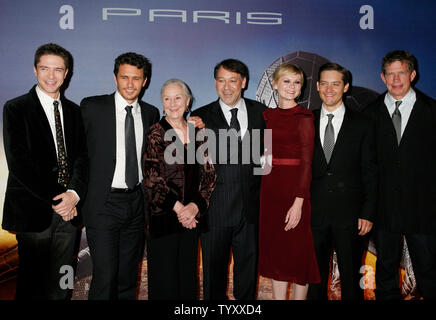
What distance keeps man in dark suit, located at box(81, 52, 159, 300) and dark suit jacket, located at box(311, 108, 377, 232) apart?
145cm

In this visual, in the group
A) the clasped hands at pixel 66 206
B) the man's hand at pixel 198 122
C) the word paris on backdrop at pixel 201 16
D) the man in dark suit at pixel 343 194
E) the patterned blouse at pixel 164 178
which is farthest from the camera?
the word paris on backdrop at pixel 201 16

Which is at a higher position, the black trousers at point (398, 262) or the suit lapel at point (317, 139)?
the suit lapel at point (317, 139)

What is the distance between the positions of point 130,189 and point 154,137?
569 mm

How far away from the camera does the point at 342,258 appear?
9.14ft

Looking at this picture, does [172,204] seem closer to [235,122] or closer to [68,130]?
[235,122]

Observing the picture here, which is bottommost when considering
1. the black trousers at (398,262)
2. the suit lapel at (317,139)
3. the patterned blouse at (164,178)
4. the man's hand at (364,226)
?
the black trousers at (398,262)

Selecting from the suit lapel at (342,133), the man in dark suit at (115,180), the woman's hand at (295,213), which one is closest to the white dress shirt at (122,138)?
the man in dark suit at (115,180)

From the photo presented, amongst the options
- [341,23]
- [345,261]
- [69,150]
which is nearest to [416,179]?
[345,261]

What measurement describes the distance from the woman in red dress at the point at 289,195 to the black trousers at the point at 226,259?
0.33ft

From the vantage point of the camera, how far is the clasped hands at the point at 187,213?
2477 mm

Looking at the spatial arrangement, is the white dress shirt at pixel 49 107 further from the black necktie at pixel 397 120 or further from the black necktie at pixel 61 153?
the black necktie at pixel 397 120

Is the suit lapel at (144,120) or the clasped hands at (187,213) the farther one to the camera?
the suit lapel at (144,120)

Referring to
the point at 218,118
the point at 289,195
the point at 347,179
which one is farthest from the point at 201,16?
the point at 347,179

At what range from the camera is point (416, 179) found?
2941mm
